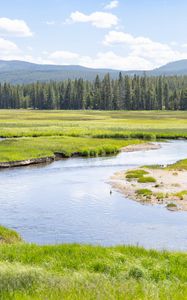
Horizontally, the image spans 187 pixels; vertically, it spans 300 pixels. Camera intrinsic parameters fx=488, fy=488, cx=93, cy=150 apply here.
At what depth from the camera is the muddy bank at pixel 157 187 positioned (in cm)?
3681

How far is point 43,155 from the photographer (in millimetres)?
62281

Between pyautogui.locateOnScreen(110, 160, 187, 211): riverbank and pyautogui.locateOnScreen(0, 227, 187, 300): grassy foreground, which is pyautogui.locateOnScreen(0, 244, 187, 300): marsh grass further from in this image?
pyautogui.locateOnScreen(110, 160, 187, 211): riverbank

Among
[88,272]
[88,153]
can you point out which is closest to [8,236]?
[88,272]

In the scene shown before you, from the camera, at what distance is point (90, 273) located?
47.6 feet

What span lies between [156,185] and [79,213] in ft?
38.1

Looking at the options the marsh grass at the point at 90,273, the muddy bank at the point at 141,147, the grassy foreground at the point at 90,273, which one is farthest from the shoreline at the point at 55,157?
the grassy foreground at the point at 90,273

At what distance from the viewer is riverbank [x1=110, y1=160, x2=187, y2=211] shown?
1456 inches

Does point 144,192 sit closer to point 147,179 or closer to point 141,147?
point 147,179

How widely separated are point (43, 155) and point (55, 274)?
158 ft

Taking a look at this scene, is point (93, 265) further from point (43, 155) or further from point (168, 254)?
point (43, 155)

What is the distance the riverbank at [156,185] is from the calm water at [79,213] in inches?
45.2

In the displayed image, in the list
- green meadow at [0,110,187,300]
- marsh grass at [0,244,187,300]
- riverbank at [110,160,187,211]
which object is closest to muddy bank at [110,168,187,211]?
riverbank at [110,160,187,211]

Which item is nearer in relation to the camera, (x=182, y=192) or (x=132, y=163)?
(x=182, y=192)

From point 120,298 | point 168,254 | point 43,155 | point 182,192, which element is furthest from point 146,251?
point 43,155
